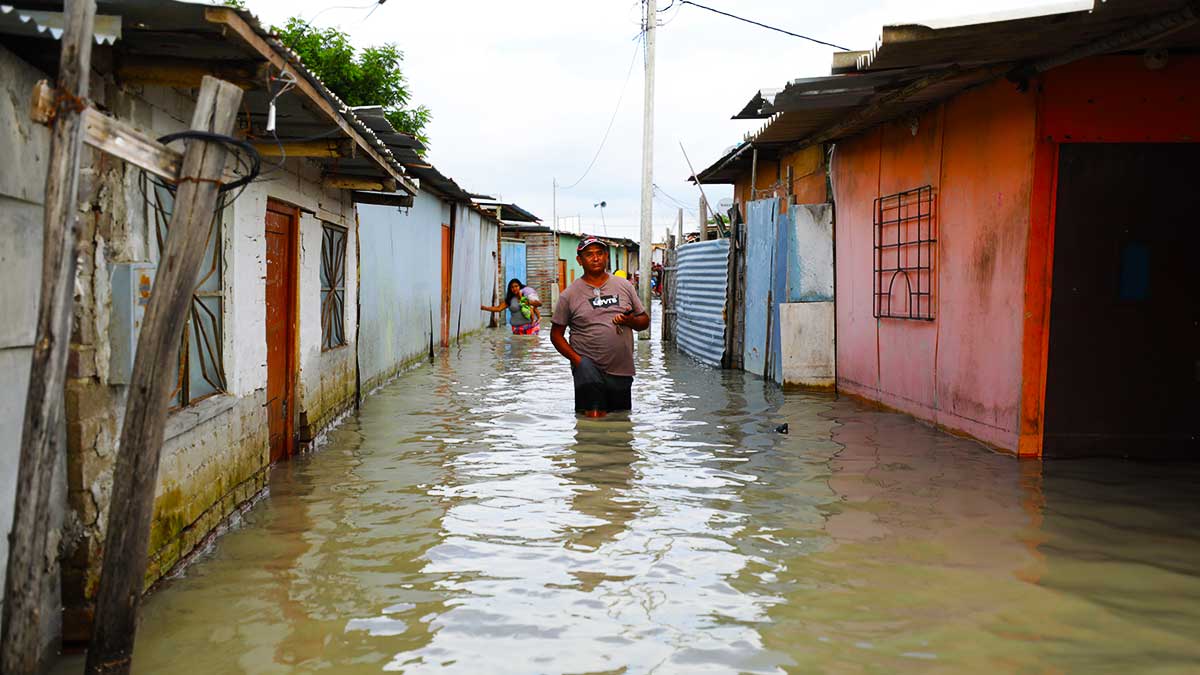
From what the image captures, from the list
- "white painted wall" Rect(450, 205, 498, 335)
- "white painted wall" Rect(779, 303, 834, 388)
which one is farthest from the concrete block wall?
"white painted wall" Rect(450, 205, 498, 335)

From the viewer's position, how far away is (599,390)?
931 centimetres

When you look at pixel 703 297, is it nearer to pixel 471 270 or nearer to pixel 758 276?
pixel 758 276

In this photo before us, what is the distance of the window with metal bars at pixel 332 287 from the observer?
29.5ft

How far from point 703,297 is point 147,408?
13624 mm

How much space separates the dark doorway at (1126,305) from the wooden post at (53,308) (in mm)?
6429

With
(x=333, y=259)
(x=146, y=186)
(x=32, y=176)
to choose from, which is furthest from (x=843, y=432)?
(x=32, y=176)

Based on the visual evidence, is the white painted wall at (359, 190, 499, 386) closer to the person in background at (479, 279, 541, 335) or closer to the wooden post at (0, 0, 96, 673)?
the person in background at (479, 279, 541, 335)

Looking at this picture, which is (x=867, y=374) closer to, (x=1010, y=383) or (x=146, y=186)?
(x=1010, y=383)

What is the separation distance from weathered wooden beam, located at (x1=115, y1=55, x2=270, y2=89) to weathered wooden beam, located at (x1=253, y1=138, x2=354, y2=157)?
1905mm

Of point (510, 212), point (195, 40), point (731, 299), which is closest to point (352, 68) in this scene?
point (510, 212)

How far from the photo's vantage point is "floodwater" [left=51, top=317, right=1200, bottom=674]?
374 cm

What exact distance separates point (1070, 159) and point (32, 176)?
6496 millimetres

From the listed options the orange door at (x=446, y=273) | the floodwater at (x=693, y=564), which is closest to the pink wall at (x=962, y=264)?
the floodwater at (x=693, y=564)

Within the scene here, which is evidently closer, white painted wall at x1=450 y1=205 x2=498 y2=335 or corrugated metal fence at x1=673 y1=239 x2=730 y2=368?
corrugated metal fence at x1=673 y1=239 x2=730 y2=368
